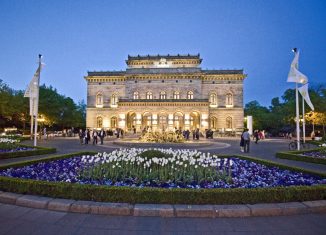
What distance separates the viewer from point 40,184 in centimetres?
590

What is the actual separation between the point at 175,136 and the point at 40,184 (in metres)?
18.6

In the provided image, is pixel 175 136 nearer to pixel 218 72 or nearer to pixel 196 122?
pixel 196 122

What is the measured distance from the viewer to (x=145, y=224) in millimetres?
4566

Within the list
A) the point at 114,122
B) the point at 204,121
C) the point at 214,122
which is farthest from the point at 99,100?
the point at 214,122

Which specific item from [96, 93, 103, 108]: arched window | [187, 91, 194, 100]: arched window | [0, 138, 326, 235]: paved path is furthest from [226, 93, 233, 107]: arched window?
[0, 138, 326, 235]: paved path

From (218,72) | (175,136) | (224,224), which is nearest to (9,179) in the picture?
(224,224)

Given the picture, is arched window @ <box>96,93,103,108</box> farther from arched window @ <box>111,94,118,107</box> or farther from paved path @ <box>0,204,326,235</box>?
paved path @ <box>0,204,326,235</box>

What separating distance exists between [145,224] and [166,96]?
45003mm

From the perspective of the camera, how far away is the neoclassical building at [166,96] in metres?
44.6

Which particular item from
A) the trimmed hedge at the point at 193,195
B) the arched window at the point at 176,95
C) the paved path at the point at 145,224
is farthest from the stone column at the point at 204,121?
the paved path at the point at 145,224

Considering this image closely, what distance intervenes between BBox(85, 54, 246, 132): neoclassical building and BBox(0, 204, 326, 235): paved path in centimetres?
3860

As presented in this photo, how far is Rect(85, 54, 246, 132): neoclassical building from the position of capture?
4459 centimetres

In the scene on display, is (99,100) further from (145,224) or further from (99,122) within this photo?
(145,224)

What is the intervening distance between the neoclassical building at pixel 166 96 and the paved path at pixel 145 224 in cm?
3860
